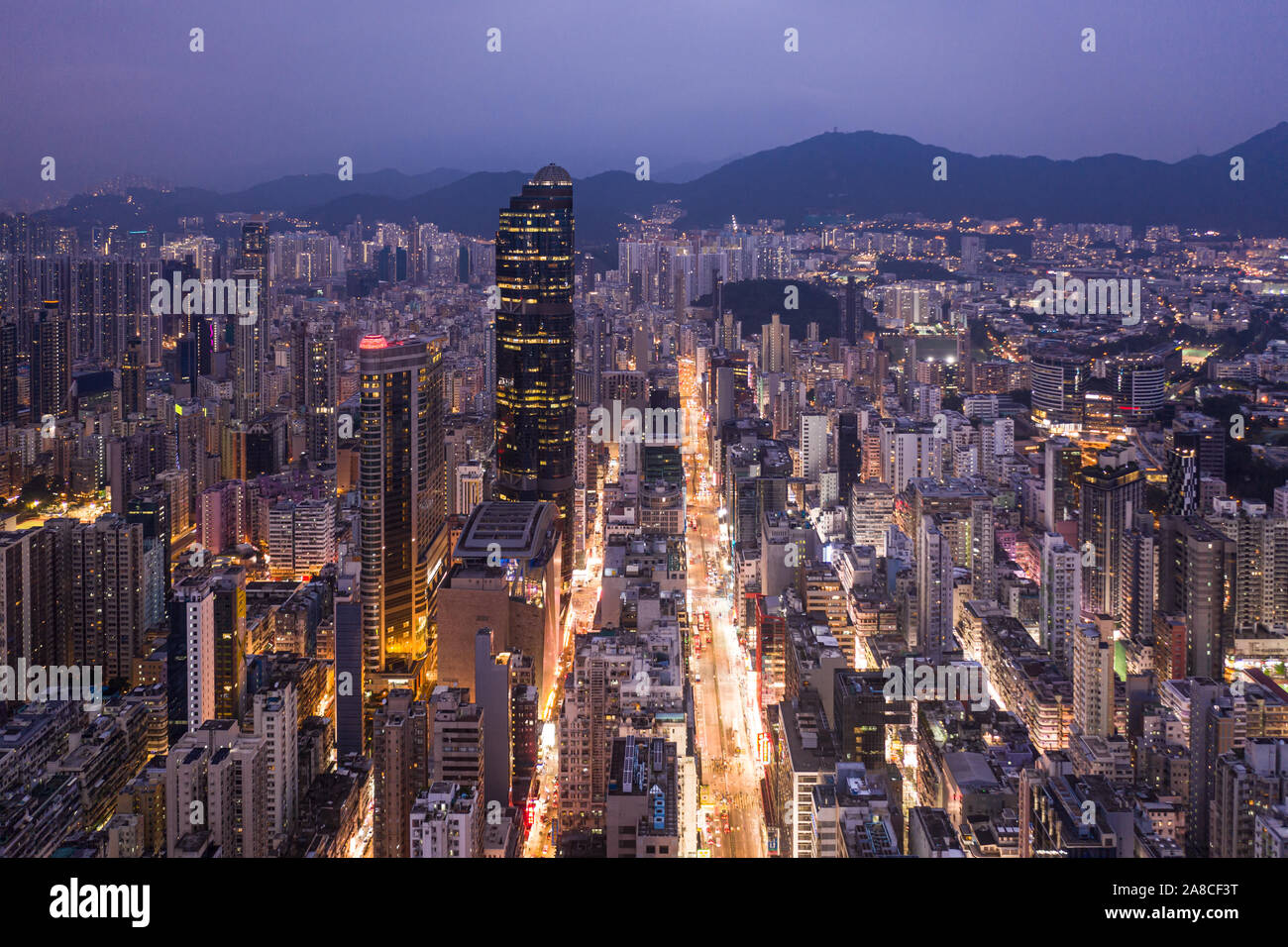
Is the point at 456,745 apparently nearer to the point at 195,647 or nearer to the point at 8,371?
the point at 195,647

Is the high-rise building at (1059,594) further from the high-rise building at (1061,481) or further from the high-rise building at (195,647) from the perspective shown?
the high-rise building at (195,647)

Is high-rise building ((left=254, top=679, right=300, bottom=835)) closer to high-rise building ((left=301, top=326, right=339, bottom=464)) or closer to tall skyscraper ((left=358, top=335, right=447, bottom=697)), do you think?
tall skyscraper ((left=358, top=335, right=447, bottom=697))

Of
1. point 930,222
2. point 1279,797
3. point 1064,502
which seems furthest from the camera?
point 930,222

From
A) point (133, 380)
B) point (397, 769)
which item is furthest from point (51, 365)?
point (397, 769)

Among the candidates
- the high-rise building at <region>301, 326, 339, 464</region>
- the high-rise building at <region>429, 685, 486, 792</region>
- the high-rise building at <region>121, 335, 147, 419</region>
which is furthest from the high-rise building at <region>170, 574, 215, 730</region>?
the high-rise building at <region>301, 326, 339, 464</region>
